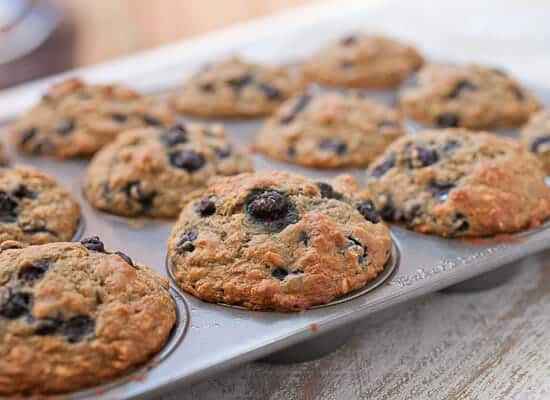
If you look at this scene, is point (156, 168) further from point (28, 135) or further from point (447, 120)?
point (447, 120)

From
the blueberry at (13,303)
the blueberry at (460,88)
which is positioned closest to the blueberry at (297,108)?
the blueberry at (460,88)

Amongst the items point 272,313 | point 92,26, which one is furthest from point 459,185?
point 92,26

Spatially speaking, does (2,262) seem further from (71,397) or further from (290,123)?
(290,123)

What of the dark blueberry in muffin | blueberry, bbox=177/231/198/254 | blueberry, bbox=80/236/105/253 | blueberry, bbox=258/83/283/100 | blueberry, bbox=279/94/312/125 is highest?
blueberry, bbox=80/236/105/253

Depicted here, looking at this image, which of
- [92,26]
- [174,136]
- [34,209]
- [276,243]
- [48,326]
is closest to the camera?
[48,326]

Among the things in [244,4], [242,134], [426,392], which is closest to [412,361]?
[426,392]

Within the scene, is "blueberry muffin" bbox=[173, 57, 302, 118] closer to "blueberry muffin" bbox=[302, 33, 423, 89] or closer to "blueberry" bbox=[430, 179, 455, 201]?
"blueberry muffin" bbox=[302, 33, 423, 89]

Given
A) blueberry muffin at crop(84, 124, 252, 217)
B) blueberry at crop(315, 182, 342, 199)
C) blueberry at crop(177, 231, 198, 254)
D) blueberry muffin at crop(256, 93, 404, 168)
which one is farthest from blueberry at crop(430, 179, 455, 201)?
blueberry at crop(177, 231, 198, 254)
